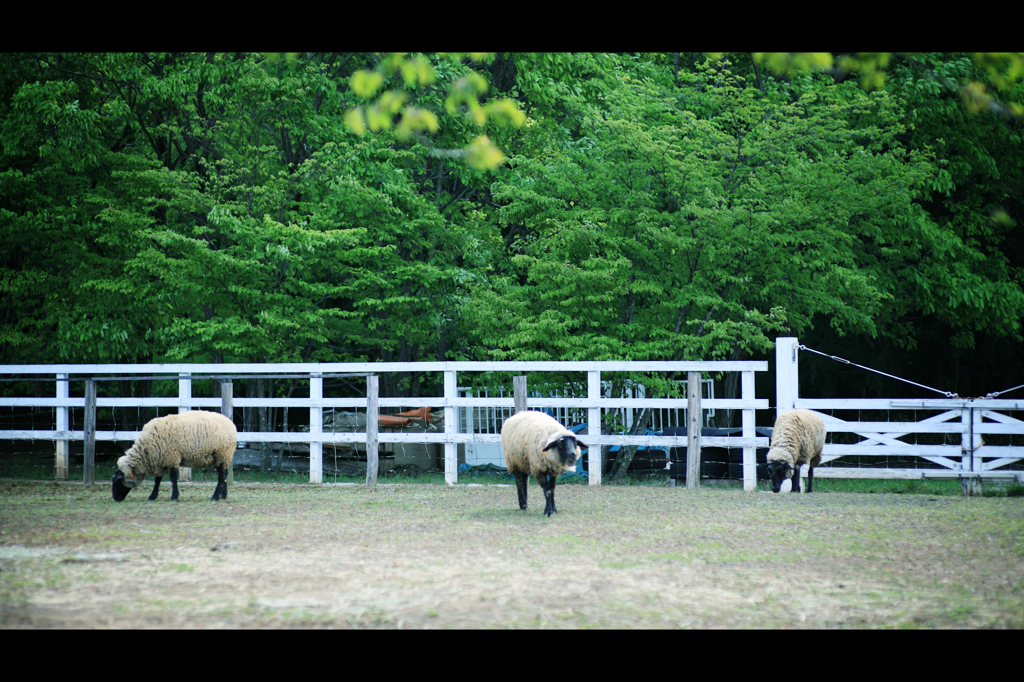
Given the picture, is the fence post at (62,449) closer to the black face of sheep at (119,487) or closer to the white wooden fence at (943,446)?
the black face of sheep at (119,487)

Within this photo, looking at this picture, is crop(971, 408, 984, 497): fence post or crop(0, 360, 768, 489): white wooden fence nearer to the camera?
crop(971, 408, 984, 497): fence post

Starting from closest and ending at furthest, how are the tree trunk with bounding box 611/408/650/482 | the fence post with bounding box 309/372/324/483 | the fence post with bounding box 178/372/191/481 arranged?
the fence post with bounding box 309/372/324/483
the fence post with bounding box 178/372/191/481
the tree trunk with bounding box 611/408/650/482

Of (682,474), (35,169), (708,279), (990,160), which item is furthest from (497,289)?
(990,160)

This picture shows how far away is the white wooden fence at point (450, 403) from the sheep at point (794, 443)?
1.52 ft

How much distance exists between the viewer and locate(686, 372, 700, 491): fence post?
11797 mm

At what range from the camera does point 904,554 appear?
270 inches

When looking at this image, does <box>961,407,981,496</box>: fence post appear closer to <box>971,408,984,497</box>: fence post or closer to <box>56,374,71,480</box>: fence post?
<box>971,408,984,497</box>: fence post

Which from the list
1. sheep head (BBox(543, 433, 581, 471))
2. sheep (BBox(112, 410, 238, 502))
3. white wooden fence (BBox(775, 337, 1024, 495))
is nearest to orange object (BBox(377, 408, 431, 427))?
sheep (BBox(112, 410, 238, 502))

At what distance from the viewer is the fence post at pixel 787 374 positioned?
1190 centimetres

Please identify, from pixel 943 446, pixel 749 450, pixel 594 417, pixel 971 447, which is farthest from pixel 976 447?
pixel 594 417

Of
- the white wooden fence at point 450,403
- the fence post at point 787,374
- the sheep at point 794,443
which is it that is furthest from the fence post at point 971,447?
the white wooden fence at point 450,403

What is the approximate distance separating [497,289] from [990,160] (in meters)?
10.3

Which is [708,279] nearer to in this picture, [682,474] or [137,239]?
[682,474]

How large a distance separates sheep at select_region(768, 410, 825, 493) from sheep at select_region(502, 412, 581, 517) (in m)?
3.05
